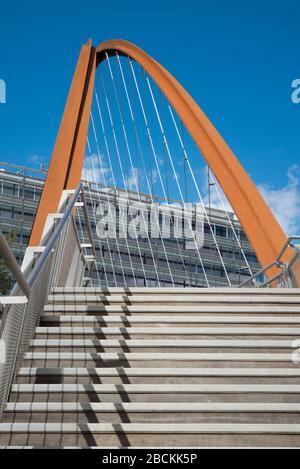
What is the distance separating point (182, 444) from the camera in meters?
2.14

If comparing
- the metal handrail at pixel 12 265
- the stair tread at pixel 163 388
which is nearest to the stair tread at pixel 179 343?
the stair tread at pixel 163 388

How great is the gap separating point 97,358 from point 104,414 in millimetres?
436

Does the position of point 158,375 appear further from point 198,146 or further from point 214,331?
point 198,146

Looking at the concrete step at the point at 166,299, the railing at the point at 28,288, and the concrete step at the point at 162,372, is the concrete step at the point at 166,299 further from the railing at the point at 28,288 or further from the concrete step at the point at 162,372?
the concrete step at the point at 162,372

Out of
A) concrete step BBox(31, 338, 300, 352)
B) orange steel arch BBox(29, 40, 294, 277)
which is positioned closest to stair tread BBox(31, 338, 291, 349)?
concrete step BBox(31, 338, 300, 352)

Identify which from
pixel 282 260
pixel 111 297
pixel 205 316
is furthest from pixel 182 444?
pixel 282 260

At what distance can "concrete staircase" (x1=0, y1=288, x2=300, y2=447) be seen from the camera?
217cm

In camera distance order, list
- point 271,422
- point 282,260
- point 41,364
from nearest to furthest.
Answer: point 271,422 → point 41,364 → point 282,260

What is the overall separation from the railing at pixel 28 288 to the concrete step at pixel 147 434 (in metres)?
0.18

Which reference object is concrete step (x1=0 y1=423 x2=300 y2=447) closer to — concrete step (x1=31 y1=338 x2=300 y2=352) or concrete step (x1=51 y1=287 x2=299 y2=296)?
concrete step (x1=31 y1=338 x2=300 y2=352)

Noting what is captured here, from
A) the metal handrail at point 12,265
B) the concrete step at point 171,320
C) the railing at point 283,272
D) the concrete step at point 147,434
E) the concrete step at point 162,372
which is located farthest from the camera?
the railing at point 283,272

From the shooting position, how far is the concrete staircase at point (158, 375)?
217cm

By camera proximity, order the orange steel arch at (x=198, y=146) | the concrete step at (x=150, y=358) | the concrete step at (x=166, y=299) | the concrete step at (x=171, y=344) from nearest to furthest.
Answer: the concrete step at (x=150, y=358)
the concrete step at (x=171, y=344)
the concrete step at (x=166, y=299)
the orange steel arch at (x=198, y=146)
